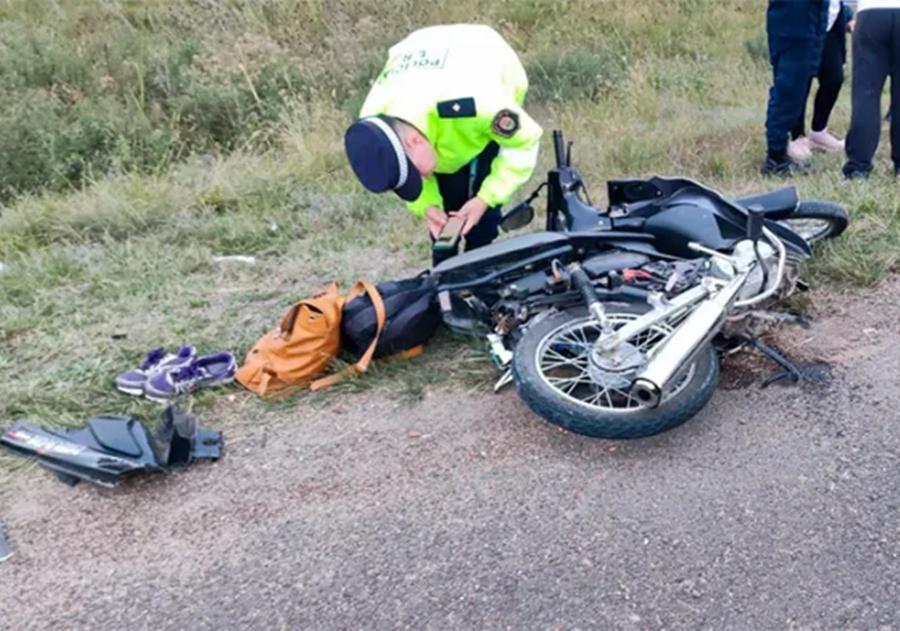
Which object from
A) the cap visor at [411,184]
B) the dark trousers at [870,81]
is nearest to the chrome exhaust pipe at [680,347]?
the cap visor at [411,184]

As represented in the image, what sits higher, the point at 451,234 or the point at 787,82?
the point at 451,234

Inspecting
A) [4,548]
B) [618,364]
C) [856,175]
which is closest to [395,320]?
[618,364]

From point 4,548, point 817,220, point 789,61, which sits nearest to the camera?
point 4,548

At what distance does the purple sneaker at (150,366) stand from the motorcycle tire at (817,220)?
2.52m

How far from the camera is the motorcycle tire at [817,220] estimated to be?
12.1 feet

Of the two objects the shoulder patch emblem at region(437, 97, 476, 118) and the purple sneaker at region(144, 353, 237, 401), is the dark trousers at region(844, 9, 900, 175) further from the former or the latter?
the purple sneaker at region(144, 353, 237, 401)

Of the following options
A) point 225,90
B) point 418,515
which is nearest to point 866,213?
point 418,515

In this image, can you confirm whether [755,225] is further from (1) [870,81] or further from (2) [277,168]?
(2) [277,168]

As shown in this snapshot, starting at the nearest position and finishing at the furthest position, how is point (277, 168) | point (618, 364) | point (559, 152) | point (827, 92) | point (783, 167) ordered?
point (618, 364), point (559, 152), point (783, 167), point (827, 92), point (277, 168)

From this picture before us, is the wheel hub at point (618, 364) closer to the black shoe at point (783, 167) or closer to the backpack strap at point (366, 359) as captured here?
the backpack strap at point (366, 359)

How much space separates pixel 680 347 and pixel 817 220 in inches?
63.9

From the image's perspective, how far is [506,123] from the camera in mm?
3141

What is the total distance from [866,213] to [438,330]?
2.18 m

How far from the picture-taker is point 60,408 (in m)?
3.33
